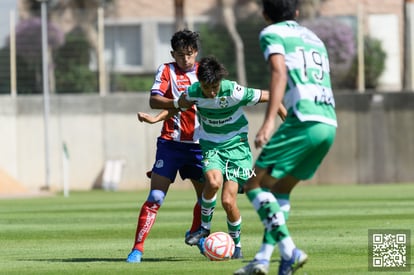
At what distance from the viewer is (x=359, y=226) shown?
1542 centimetres

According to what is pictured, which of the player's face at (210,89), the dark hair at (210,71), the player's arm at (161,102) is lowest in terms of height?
the player's arm at (161,102)

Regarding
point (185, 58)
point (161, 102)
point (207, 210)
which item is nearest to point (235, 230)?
point (207, 210)

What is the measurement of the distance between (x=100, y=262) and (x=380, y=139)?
21.8 m

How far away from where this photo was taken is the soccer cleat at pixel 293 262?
9195 mm

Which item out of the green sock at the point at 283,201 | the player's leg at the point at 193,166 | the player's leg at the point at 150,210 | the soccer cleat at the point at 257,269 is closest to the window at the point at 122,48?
the player's leg at the point at 193,166

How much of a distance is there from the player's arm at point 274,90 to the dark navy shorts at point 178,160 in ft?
10.9

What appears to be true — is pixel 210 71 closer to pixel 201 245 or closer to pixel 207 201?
pixel 207 201

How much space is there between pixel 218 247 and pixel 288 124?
2.52 m

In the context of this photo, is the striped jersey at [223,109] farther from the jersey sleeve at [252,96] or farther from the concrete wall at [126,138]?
the concrete wall at [126,138]

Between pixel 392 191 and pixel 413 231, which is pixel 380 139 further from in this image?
pixel 413 231

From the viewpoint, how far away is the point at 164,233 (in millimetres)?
15453

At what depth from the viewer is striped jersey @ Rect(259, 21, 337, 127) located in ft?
30.8

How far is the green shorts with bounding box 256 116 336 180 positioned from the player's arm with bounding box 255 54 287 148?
0.57 feet

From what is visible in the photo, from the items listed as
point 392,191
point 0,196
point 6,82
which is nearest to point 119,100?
point 6,82
